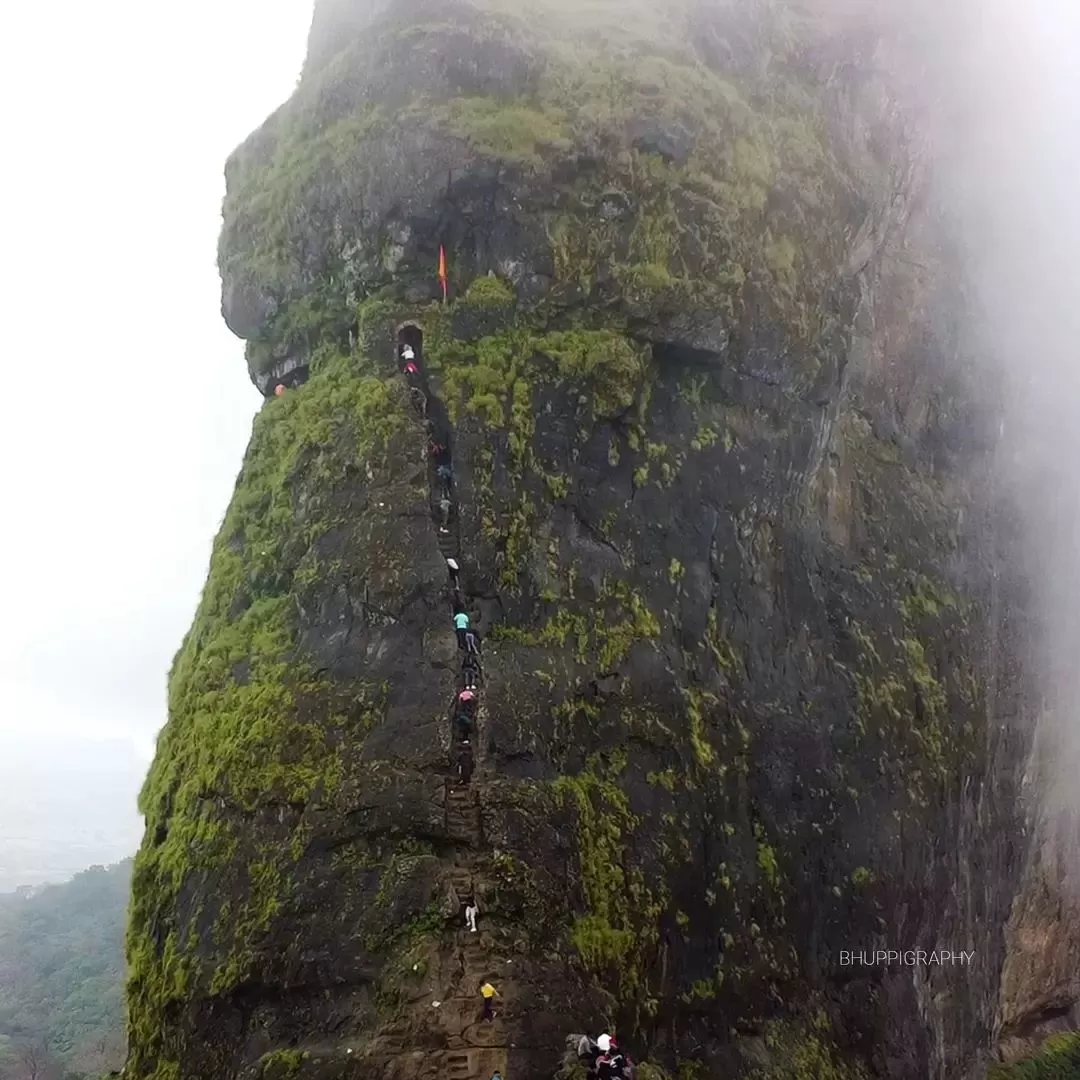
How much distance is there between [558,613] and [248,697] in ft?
12.5

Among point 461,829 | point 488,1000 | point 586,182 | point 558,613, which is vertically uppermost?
point 586,182

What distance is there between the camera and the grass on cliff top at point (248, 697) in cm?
1077

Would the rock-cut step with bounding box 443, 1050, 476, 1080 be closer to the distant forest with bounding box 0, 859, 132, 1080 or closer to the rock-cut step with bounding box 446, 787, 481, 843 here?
the rock-cut step with bounding box 446, 787, 481, 843

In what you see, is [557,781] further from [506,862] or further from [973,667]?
[973,667]

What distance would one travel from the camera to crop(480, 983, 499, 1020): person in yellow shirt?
9430 millimetres

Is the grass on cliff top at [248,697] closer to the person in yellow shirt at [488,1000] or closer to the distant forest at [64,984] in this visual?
→ the person in yellow shirt at [488,1000]

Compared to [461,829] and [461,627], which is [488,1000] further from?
[461,627]

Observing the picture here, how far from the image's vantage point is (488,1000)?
31.2 ft

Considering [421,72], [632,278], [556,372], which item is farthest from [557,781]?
[421,72]

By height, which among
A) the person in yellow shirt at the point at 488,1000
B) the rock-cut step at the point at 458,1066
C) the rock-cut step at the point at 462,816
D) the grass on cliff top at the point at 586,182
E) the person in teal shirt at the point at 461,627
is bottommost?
the rock-cut step at the point at 458,1066

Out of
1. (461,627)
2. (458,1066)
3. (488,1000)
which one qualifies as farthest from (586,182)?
(458,1066)

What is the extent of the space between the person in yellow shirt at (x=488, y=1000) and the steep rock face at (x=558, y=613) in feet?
0.54

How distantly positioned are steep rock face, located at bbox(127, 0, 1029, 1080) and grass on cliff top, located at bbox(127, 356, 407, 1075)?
0.19 ft

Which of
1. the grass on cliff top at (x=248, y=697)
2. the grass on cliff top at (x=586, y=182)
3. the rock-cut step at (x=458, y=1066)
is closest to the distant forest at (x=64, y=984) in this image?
the grass on cliff top at (x=248, y=697)
